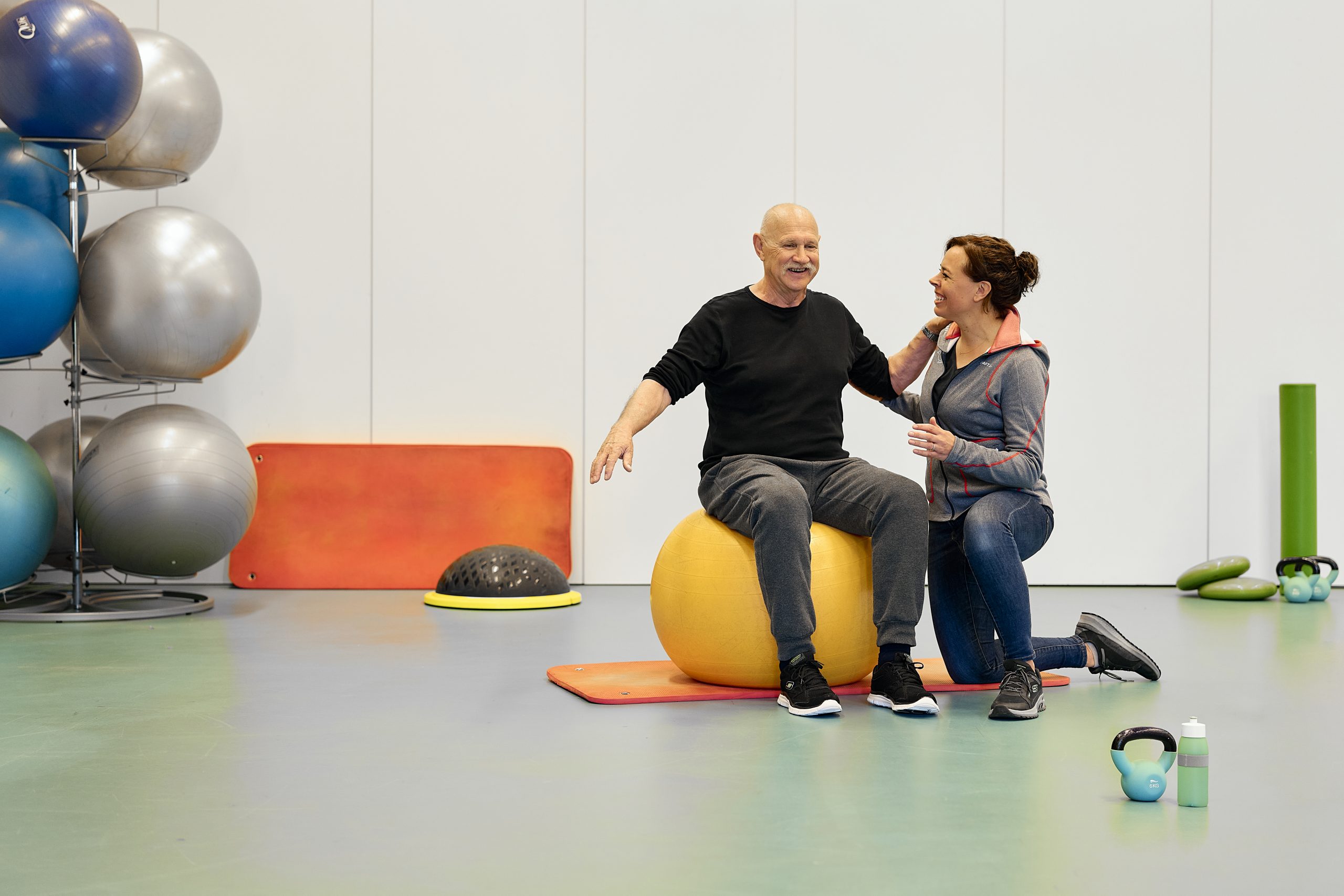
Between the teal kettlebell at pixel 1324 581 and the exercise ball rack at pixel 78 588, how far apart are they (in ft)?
16.2

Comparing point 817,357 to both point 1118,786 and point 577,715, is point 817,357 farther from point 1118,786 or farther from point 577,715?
point 1118,786

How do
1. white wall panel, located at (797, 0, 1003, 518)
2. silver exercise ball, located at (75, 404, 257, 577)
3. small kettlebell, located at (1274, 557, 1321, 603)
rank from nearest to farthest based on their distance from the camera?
silver exercise ball, located at (75, 404, 257, 577), small kettlebell, located at (1274, 557, 1321, 603), white wall panel, located at (797, 0, 1003, 518)

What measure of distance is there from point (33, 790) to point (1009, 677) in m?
2.19

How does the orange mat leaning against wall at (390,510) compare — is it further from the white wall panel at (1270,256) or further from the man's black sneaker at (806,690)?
the white wall panel at (1270,256)

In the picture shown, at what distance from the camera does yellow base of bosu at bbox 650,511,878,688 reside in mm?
3145

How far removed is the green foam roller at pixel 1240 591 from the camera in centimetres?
563

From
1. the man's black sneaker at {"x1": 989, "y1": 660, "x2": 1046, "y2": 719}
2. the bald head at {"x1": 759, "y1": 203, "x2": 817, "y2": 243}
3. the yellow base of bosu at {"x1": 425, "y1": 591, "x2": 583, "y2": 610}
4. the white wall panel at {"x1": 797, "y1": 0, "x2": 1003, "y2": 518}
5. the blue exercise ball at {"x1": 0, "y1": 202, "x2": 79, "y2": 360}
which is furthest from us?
the white wall panel at {"x1": 797, "y1": 0, "x2": 1003, "y2": 518}

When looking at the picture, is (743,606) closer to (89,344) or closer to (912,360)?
(912,360)

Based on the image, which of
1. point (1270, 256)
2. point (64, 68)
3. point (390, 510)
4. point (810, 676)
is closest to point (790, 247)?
point (810, 676)

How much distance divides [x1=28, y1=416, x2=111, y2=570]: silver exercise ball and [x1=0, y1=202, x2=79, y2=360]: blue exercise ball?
0.56m

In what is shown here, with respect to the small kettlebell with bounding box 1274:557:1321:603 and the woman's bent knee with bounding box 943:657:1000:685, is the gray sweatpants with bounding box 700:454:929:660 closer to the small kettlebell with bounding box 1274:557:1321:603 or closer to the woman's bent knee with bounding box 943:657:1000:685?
the woman's bent knee with bounding box 943:657:1000:685

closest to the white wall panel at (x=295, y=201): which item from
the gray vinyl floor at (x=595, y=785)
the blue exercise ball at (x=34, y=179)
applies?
the blue exercise ball at (x=34, y=179)

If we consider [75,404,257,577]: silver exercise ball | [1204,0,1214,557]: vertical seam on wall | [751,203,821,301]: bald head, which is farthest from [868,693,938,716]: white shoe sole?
[1204,0,1214,557]: vertical seam on wall

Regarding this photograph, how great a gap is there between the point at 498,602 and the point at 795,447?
7.14ft
